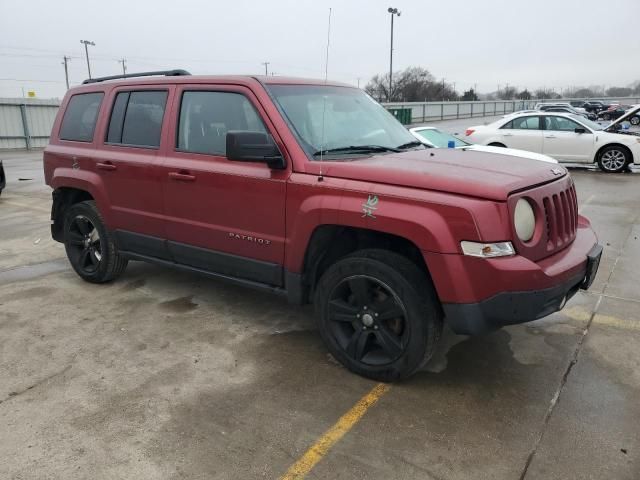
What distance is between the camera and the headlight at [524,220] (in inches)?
116

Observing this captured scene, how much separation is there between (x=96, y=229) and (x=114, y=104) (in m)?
1.22

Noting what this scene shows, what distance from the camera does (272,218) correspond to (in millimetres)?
3666

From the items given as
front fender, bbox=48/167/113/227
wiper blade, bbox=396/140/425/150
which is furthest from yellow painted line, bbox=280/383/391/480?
front fender, bbox=48/167/113/227

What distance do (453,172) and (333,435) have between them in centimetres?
166

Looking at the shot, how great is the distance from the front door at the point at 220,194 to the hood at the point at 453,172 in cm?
54

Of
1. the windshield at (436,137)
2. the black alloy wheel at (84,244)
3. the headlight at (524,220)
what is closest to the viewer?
the headlight at (524,220)

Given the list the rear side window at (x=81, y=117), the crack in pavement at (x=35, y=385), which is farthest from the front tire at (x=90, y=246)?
the crack in pavement at (x=35, y=385)

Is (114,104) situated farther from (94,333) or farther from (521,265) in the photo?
(521,265)

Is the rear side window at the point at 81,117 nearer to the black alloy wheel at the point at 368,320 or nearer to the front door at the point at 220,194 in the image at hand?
the front door at the point at 220,194

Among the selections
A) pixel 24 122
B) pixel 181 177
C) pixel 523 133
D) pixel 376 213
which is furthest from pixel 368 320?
pixel 24 122

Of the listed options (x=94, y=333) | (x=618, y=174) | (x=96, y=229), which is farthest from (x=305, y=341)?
(x=618, y=174)

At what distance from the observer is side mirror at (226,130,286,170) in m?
3.38

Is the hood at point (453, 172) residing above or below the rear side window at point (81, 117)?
below

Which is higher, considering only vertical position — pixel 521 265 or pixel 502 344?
pixel 521 265
